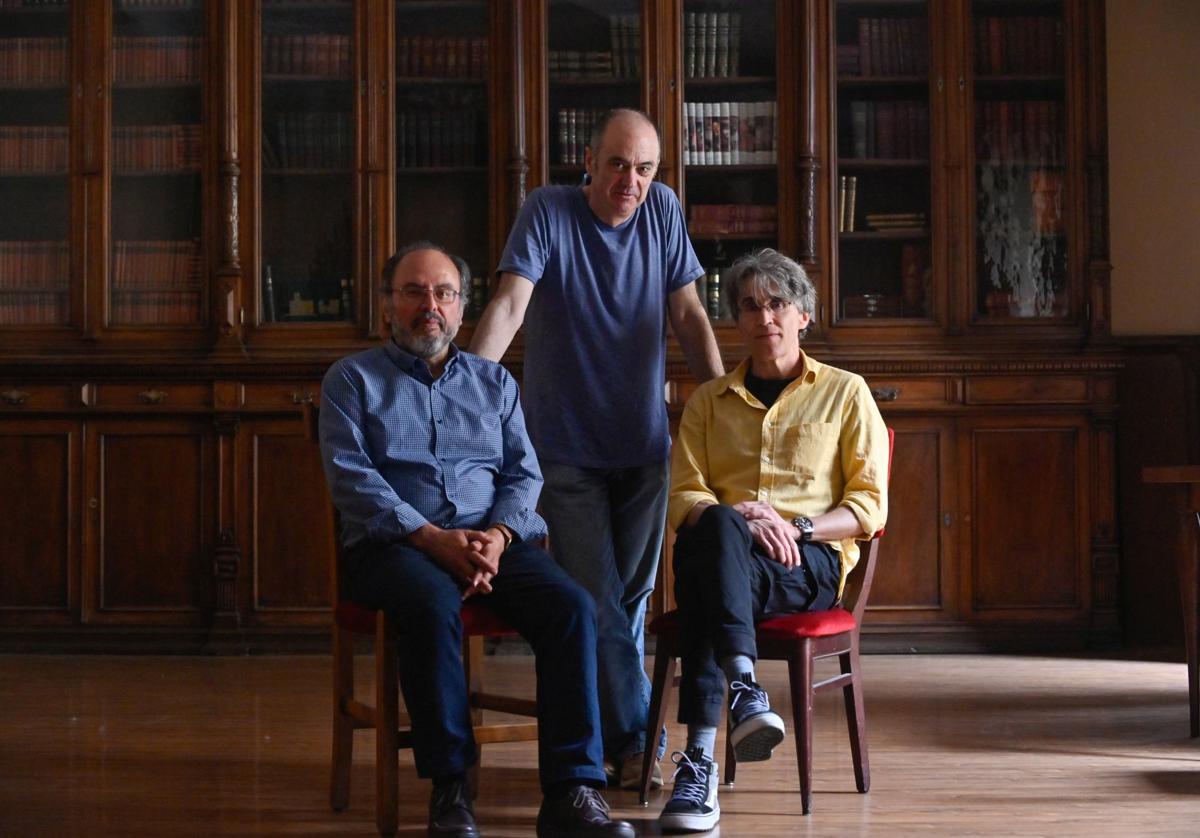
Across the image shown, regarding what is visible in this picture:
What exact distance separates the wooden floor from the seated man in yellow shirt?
0.85 ft

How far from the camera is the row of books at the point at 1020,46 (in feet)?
15.5

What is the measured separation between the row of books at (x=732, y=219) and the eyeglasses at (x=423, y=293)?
7.14ft

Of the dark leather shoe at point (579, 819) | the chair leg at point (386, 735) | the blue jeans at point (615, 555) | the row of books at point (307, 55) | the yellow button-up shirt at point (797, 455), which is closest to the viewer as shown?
the dark leather shoe at point (579, 819)

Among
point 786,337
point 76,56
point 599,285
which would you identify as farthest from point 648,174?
point 76,56

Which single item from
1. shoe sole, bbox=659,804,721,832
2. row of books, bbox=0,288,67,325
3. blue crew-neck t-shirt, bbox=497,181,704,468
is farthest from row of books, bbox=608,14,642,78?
shoe sole, bbox=659,804,721,832

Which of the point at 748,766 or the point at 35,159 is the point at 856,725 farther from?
the point at 35,159

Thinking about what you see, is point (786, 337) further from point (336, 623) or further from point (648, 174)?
point (336, 623)

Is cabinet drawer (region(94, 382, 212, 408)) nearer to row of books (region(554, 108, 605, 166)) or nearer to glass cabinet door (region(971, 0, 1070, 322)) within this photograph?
row of books (region(554, 108, 605, 166))

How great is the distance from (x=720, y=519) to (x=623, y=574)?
1.42ft

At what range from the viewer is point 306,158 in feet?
15.8

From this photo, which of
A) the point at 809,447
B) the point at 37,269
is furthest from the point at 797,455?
the point at 37,269

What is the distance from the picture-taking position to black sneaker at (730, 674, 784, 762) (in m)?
2.32

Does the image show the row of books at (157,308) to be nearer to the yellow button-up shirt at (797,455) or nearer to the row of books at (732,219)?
the row of books at (732,219)

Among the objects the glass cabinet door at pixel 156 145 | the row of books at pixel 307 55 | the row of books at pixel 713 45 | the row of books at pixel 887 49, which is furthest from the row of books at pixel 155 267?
the row of books at pixel 887 49
